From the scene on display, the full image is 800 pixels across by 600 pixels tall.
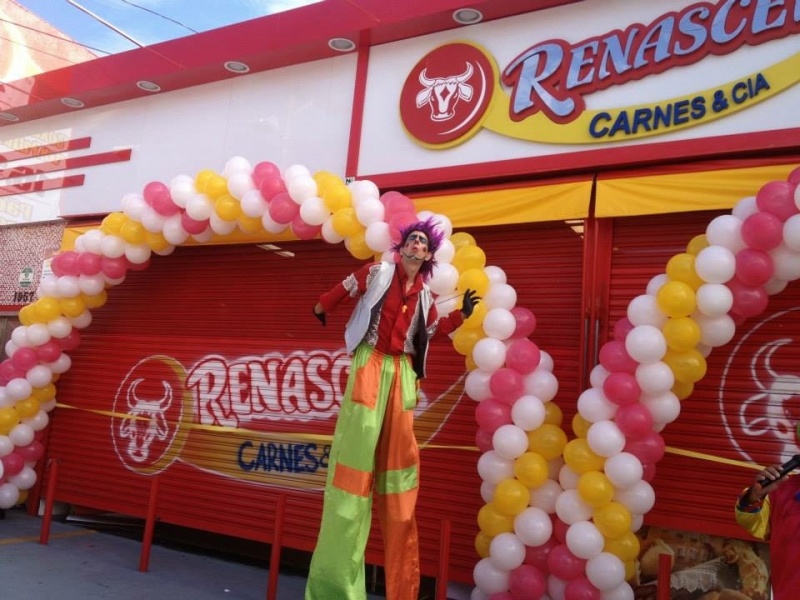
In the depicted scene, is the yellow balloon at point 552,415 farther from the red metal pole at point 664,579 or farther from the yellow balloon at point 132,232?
the yellow balloon at point 132,232

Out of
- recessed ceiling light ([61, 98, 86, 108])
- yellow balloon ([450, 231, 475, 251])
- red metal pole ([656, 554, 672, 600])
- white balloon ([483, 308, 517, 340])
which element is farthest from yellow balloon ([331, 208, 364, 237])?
recessed ceiling light ([61, 98, 86, 108])

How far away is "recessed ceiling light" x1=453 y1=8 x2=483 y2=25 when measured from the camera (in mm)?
5617

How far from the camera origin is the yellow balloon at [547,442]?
415cm

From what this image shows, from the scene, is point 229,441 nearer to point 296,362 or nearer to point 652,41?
point 296,362

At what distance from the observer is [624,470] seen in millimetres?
3785

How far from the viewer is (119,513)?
700 centimetres

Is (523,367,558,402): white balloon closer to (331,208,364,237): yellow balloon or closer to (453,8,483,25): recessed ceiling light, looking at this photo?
(331,208,364,237): yellow balloon

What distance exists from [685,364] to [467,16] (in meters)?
3.41

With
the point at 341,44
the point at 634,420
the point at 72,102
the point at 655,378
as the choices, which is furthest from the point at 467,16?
the point at 72,102

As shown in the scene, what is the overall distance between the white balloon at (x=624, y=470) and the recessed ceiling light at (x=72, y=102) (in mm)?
7191

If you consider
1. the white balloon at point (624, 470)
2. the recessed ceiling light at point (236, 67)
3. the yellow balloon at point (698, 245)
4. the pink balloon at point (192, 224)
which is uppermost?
the recessed ceiling light at point (236, 67)

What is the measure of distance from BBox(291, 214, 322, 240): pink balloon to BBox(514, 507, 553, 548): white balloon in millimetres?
2369

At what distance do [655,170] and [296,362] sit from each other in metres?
3.23

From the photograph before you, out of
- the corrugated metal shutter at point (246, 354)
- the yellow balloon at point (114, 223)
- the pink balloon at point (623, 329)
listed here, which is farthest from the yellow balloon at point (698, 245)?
the yellow balloon at point (114, 223)
